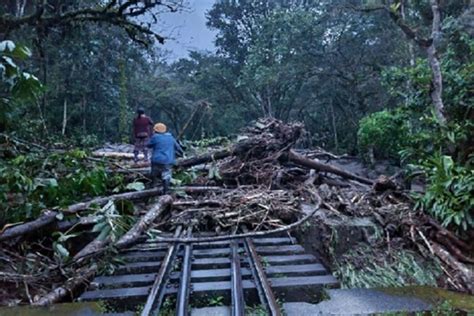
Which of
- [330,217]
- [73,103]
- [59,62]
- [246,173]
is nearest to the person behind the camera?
[330,217]

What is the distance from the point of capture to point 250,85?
26.6 metres

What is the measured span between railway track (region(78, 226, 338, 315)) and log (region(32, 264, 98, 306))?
114 mm

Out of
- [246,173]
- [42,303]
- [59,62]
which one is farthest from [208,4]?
[42,303]

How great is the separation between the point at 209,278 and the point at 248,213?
7.21ft

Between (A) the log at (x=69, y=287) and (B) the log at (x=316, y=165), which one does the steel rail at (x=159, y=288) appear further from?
(B) the log at (x=316, y=165)

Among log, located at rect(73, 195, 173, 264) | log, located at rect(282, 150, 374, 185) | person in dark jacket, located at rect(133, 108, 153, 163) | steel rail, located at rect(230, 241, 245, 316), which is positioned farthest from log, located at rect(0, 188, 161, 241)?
person in dark jacket, located at rect(133, 108, 153, 163)

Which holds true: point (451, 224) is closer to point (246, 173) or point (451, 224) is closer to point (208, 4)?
point (246, 173)

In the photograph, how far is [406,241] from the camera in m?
5.10

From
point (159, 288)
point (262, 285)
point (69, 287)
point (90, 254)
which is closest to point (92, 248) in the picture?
point (90, 254)

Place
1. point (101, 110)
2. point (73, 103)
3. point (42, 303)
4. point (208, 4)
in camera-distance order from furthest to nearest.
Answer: point (208, 4), point (101, 110), point (73, 103), point (42, 303)

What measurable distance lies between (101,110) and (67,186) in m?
19.2

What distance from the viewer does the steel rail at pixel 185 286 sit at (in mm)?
3033

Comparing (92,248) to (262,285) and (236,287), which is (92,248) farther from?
(262,285)

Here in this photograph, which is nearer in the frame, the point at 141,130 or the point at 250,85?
the point at 141,130
